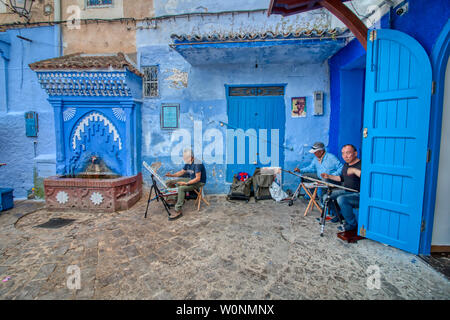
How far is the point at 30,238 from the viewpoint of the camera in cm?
427

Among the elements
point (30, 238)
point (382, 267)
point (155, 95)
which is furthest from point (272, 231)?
point (155, 95)

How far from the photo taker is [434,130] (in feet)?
10.6

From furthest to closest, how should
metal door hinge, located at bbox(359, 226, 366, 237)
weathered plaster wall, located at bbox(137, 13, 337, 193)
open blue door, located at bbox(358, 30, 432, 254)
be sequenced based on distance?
weathered plaster wall, located at bbox(137, 13, 337, 193), metal door hinge, located at bbox(359, 226, 366, 237), open blue door, located at bbox(358, 30, 432, 254)

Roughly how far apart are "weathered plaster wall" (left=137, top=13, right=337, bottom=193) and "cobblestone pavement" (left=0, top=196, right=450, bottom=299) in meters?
2.37

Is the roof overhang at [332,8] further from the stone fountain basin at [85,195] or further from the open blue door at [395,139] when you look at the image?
the stone fountain basin at [85,195]

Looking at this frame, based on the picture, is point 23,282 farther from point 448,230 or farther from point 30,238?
point 448,230

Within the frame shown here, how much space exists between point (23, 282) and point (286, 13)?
19.0 feet

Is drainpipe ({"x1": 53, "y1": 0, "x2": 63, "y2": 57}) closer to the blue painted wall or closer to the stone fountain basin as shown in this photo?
the stone fountain basin

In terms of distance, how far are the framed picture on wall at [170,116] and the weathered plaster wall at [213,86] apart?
5.9 inches

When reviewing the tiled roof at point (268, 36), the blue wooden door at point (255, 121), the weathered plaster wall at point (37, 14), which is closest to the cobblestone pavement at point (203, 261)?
the blue wooden door at point (255, 121)

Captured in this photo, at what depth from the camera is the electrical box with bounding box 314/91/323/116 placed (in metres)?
6.50

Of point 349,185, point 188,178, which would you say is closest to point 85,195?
point 188,178

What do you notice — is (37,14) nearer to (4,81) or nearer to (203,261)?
(4,81)

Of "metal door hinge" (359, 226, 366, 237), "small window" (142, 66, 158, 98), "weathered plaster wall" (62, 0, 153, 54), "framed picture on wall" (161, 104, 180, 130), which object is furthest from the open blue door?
"weathered plaster wall" (62, 0, 153, 54)
